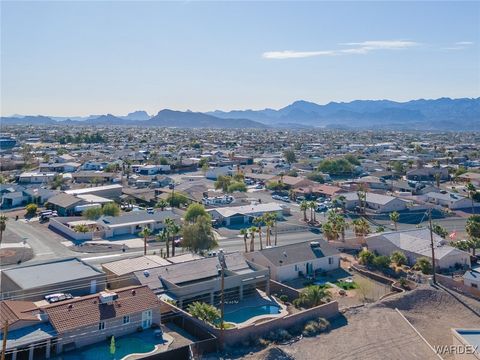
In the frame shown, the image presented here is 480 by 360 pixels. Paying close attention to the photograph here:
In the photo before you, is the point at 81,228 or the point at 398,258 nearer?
the point at 398,258

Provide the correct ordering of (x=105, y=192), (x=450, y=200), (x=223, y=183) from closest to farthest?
1. (x=450, y=200)
2. (x=105, y=192)
3. (x=223, y=183)

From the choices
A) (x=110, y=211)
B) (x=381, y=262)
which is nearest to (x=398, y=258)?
(x=381, y=262)

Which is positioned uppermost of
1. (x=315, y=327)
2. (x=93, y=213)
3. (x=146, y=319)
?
(x=93, y=213)

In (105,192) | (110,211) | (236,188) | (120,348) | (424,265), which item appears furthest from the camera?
(236,188)

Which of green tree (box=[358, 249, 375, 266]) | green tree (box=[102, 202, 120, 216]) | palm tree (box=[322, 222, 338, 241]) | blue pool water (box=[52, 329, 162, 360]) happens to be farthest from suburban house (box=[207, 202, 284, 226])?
blue pool water (box=[52, 329, 162, 360])

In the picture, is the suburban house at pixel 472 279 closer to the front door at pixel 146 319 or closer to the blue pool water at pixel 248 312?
the blue pool water at pixel 248 312

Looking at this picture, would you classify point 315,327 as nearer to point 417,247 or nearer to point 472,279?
point 472,279

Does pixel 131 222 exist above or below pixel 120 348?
above

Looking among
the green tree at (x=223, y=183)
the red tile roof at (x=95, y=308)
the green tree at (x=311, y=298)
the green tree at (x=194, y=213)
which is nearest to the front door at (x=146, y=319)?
the red tile roof at (x=95, y=308)
